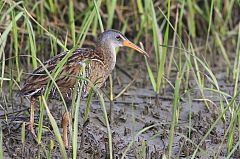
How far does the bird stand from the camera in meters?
4.92

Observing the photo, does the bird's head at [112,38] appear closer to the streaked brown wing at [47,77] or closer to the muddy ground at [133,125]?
the streaked brown wing at [47,77]

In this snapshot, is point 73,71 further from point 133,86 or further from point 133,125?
point 133,86

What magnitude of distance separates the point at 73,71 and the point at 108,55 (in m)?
0.56

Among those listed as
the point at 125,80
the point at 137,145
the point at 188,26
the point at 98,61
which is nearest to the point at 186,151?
the point at 137,145

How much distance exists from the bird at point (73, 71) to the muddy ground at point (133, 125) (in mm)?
193

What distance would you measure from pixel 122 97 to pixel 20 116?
A: 124 cm

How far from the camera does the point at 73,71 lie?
16.5 feet

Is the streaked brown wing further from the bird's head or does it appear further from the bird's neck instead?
the bird's head

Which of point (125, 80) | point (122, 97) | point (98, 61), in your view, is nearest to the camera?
point (98, 61)

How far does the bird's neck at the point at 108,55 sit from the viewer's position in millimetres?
5430

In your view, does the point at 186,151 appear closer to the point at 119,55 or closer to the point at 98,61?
the point at 98,61

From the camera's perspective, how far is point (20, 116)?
545 cm

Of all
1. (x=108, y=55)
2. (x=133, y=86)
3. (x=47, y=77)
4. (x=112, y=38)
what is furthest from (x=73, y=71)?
(x=133, y=86)

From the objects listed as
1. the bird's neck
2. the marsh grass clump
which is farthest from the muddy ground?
the bird's neck
